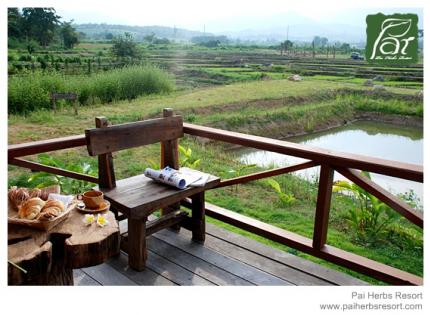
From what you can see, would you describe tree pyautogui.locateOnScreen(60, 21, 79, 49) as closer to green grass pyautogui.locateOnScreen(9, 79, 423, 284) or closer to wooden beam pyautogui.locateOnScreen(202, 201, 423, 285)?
green grass pyautogui.locateOnScreen(9, 79, 423, 284)

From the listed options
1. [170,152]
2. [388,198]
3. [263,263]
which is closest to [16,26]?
[170,152]

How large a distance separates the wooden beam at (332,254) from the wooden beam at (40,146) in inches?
39.5

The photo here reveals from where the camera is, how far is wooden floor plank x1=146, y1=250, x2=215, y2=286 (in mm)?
2006

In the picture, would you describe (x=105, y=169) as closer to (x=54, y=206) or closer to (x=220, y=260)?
(x=54, y=206)

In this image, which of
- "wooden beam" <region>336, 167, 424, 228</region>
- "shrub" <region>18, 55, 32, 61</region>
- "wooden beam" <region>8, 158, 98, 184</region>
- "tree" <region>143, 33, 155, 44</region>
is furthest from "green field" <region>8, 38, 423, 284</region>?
"wooden beam" <region>8, 158, 98, 184</region>

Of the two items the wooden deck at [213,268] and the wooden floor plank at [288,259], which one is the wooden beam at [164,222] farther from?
the wooden floor plank at [288,259]

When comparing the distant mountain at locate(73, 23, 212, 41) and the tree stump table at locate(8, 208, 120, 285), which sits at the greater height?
the distant mountain at locate(73, 23, 212, 41)

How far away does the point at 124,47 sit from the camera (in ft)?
30.5

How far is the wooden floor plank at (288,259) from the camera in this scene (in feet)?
6.71

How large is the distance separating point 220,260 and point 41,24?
4.23 meters

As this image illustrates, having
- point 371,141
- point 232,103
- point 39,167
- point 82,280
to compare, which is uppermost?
point 39,167

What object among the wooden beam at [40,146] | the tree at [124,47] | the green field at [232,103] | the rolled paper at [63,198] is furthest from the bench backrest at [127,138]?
the tree at [124,47]

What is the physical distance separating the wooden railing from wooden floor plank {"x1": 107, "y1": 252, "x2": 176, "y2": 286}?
62cm
